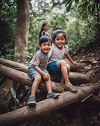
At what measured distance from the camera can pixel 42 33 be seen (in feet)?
14.3

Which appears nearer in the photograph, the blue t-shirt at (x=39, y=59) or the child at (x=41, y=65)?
the child at (x=41, y=65)

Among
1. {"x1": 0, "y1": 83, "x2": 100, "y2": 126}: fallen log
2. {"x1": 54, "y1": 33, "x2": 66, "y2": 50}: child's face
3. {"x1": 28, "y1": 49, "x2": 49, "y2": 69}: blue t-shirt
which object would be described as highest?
{"x1": 54, "y1": 33, "x2": 66, "y2": 50}: child's face

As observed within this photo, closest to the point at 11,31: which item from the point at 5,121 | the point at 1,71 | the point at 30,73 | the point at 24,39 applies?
the point at 24,39

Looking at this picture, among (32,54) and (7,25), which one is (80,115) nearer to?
(32,54)

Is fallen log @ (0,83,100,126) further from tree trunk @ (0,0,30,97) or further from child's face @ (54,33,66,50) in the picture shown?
tree trunk @ (0,0,30,97)

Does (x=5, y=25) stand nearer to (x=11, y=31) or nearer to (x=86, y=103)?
(x=11, y=31)

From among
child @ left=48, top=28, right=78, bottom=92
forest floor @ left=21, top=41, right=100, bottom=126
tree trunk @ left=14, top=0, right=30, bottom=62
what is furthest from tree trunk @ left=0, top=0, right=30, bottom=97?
forest floor @ left=21, top=41, right=100, bottom=126

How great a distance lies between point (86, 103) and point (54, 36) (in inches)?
77.9

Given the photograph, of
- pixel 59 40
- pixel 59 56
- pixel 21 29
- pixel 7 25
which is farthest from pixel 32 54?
pixel 7 25

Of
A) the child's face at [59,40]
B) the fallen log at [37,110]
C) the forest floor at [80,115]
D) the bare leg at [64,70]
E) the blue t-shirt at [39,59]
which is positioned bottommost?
A: the forest floor at [80,115]

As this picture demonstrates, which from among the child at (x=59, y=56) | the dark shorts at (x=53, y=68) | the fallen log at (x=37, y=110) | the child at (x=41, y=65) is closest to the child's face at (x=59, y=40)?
the child at (x=59, y=56)

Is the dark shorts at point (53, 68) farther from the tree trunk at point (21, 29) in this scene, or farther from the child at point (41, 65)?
the tree trunk at point (21, 29)

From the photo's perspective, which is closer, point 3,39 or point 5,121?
point 5,121

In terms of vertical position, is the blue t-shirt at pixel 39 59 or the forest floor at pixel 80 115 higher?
the blue t-shirt at pixel 39 59
